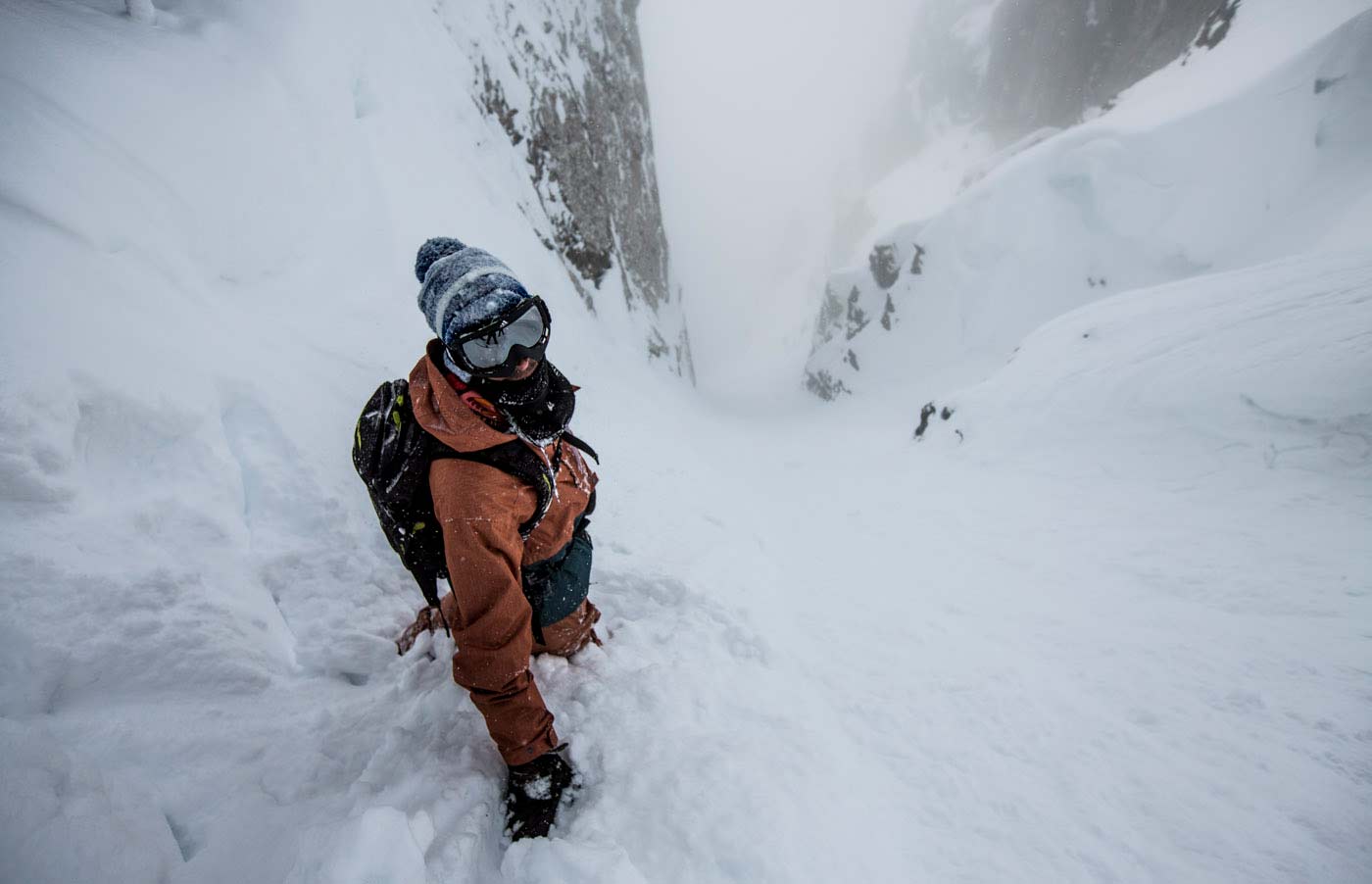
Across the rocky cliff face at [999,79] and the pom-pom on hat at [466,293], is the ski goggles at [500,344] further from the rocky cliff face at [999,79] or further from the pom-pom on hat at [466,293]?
the rocky cliff face at [999,79]

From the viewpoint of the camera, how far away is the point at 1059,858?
1783 mm

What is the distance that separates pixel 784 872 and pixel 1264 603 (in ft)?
12.1

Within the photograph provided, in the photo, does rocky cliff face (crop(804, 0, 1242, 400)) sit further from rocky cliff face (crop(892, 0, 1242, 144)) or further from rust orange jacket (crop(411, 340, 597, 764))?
rust orange jacket (crop(411, 340, 597, 764))

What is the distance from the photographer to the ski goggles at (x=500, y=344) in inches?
71.4

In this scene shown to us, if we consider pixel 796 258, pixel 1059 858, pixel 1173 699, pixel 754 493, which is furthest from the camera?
pixel 796 258

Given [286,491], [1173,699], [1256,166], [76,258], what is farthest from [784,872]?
[1256,166]

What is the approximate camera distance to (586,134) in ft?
53.9

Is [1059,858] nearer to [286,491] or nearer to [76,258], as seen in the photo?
[286,491]

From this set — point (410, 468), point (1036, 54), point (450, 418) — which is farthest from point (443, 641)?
point (1036, 54)

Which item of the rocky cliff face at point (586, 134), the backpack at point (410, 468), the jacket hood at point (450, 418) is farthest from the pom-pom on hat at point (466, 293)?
the rocky cliff face at point (586, 134)

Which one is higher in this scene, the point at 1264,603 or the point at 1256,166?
the point at 1256,166

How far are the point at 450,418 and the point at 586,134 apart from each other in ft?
58.7

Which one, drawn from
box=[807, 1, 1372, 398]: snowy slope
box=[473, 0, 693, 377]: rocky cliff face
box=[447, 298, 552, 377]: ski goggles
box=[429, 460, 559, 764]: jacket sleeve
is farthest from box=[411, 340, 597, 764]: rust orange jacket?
box=[807, 1, 1372, 398]: snowy slope

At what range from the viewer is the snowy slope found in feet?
36.8
